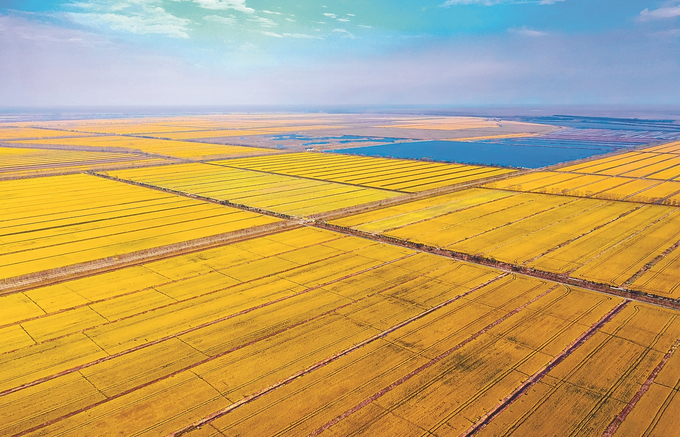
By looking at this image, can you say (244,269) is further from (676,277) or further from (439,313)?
(676,277)

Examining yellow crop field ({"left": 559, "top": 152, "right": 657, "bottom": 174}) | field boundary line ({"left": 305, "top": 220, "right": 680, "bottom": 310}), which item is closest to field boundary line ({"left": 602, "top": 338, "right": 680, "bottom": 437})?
field boundary line ({"left": 305, "top": 220, "right": 680, "bottom": 310})

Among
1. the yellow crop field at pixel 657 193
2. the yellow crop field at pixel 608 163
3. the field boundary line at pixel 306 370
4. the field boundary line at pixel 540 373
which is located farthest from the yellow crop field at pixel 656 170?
the field boundary line at pixel 306 370

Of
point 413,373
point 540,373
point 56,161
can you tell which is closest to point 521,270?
point 540,373

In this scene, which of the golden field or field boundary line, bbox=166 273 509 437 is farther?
the golden field

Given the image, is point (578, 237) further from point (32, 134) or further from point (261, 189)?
point (32, 134)

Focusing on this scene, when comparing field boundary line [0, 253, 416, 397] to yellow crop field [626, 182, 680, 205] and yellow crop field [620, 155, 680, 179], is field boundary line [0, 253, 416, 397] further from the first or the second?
yellow crop field [620, 155, 680, 179]

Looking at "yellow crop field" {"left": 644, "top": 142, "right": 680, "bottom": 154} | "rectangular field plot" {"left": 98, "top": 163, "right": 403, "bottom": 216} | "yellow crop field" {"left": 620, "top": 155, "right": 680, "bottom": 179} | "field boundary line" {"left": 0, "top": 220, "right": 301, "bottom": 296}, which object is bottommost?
"field boundary line" {"left": 0, "top": 220, "right": 301, "bottom": 296}
